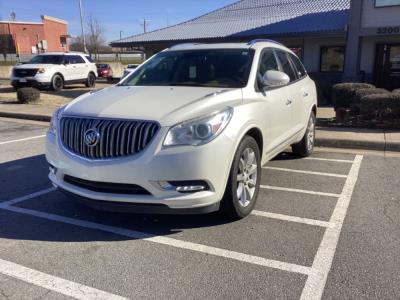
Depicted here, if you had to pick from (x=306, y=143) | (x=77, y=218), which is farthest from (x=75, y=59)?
(x=77, y=218)

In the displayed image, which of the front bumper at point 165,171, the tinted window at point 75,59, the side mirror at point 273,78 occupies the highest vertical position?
the side mirror at point 273,78

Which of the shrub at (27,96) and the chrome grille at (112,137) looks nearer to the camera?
the chrome grille at (112,137)

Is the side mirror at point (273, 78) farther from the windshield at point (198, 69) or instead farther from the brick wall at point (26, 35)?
the brick wall at point (26, 35)

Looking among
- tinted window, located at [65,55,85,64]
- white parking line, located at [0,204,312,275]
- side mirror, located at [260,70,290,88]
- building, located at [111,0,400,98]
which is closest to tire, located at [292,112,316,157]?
side mirror, located at [260,70,290,88]

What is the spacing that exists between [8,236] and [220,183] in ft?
6.74

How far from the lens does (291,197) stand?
5.15 meters

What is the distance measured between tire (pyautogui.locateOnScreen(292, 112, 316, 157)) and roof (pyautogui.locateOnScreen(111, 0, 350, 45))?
10.9m

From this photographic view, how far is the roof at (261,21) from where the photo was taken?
18.3 meters

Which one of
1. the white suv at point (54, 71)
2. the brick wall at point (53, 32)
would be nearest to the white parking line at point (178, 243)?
the white suv at point (54, 71)

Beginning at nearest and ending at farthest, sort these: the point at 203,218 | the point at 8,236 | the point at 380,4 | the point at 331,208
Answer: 1. the point at 8,236
2. the point at 203,218
3. the point at 331,208
4. the point at 380,4

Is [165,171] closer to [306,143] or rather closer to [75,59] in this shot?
[306,143]

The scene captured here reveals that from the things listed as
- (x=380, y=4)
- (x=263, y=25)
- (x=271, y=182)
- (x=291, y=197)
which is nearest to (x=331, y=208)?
(x=291, y=197)

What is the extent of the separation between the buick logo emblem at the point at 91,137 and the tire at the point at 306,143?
3.90m

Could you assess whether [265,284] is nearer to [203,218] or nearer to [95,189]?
[203,218]
